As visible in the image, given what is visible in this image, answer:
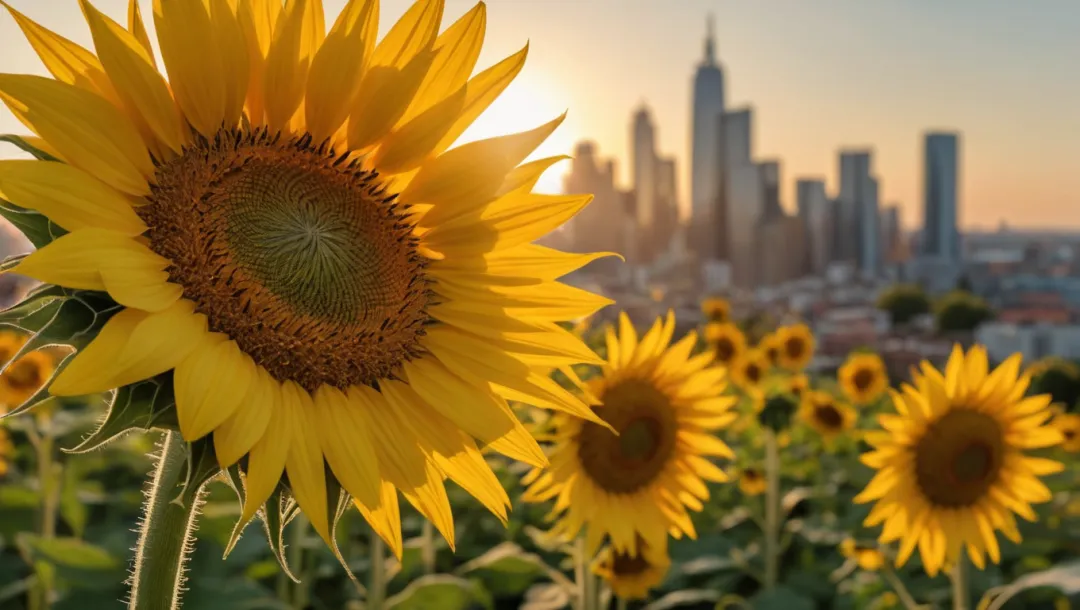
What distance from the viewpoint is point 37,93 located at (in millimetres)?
1247

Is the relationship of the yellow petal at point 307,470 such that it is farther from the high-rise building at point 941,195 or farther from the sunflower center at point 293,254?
the high-rise building at point 941,195

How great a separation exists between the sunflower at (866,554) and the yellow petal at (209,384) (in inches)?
156

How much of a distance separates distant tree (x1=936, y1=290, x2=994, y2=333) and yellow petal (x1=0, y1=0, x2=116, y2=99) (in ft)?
211

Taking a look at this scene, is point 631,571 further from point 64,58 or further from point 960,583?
point 64,58

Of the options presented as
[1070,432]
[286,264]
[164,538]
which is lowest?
[1070,432]

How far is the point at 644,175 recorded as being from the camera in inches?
4956

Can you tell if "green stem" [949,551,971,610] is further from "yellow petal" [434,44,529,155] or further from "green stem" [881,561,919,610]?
"yellow petal" [434,44,529,155]

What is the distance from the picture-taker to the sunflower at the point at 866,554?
4.59m

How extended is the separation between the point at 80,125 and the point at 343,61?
41cm

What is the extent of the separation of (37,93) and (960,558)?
3922 mm

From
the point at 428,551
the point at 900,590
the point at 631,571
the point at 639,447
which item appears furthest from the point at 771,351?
the point at 639,447

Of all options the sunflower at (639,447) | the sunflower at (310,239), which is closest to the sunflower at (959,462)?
the sunflower at (639,447)

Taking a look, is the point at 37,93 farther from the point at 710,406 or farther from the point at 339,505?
the point at 710,406

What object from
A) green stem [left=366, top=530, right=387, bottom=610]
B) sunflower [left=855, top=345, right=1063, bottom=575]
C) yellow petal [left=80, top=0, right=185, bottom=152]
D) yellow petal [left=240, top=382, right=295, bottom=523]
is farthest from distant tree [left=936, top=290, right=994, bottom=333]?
yellow petal [left=80, top=0, right=185, bottom=152]
